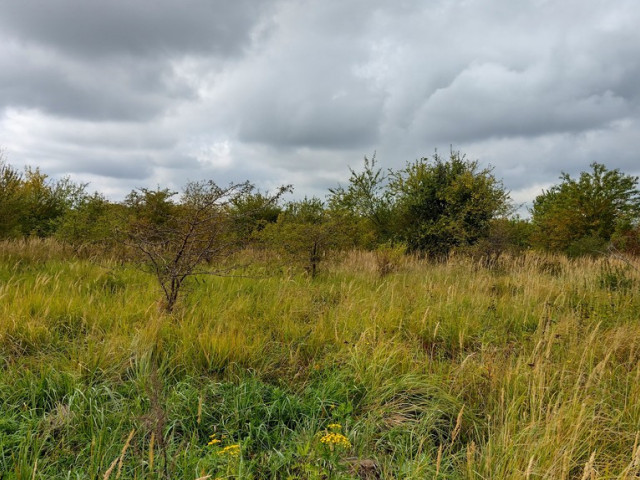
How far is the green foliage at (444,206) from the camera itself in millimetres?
15211

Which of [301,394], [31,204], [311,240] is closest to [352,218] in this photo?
[311,240]

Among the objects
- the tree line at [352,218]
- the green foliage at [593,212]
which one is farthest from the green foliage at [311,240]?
the green foliage at [593,212]

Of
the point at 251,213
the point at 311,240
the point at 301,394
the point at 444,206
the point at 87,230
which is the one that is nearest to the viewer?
the point at 301,394

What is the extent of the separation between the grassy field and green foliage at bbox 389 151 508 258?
1044 centimetres

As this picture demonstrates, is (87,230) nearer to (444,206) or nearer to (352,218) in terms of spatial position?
(352,218)

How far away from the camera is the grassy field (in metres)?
2.12

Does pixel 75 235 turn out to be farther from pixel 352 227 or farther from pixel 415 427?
pixel 415 427

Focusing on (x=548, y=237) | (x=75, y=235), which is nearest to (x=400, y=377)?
(x=75, y=235)

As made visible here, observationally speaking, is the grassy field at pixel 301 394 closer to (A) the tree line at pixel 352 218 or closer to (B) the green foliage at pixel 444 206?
(A) the tree line at pixel 352 218

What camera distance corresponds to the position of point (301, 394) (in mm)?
2996

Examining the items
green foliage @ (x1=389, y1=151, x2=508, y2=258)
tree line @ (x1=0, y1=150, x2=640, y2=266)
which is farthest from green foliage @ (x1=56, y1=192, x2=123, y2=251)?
green foliage @ (x1=389, y1=151, x2=508, y2=258)

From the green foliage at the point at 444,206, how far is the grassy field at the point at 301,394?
10440 mm

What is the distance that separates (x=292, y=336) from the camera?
3.96m

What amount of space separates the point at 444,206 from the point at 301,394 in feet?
47.1
